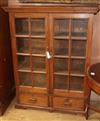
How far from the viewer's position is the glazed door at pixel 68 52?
2.11 metres

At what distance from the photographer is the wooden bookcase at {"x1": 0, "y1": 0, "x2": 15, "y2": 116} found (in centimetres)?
229

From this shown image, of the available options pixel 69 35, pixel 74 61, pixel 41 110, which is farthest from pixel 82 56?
pixel 41 110

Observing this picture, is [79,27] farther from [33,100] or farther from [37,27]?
[33,100]

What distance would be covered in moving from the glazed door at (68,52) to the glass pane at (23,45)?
Result: 326mm

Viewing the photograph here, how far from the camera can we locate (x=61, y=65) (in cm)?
235

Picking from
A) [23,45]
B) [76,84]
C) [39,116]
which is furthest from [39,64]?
[39,116]

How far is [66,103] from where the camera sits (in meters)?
2.41

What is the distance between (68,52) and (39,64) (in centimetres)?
41

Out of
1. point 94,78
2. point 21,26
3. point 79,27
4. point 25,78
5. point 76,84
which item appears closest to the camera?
point 94,78

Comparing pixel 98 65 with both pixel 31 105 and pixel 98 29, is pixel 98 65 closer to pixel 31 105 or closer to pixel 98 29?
pixel 98 29

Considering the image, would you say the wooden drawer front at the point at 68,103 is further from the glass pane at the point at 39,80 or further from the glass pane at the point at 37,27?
the glass pane at the point at 37,27

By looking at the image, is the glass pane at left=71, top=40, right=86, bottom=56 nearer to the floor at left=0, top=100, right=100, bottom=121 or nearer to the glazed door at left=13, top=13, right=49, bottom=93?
the glazed door at left=13, top=13, right=49, bottom=93

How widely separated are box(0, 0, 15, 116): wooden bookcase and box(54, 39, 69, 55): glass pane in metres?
0.63

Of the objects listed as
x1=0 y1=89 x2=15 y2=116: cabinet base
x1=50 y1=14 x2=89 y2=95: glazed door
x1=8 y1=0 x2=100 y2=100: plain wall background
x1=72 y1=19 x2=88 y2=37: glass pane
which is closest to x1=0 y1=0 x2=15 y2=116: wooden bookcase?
x1=0 y1=89 x2=15 y2=116: cabinet base
